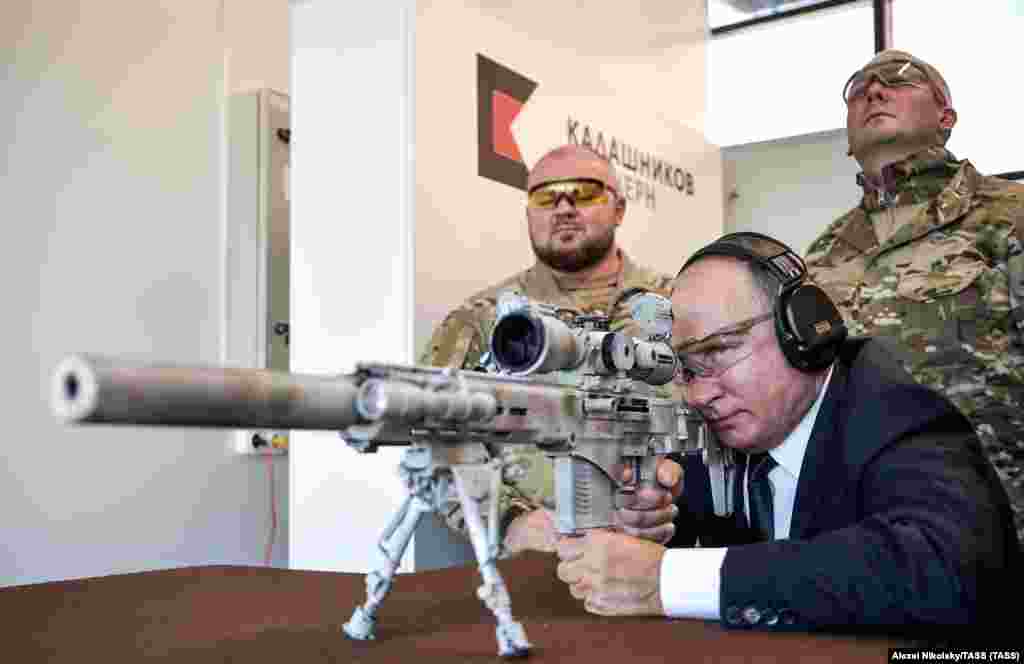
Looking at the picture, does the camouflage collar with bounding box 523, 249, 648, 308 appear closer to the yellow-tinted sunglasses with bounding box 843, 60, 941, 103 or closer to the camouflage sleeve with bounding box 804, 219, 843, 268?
the camouflage sleeve with bounding box 804, 219, 843, 268

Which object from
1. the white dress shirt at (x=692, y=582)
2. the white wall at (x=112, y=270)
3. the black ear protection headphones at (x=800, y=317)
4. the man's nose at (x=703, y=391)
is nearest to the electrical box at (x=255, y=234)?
the white wall at (x=112, y=270)

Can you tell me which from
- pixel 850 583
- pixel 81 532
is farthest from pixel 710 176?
pixel 850 583

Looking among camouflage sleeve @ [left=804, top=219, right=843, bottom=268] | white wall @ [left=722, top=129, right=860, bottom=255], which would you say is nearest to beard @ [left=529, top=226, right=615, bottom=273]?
camouflage sleeve @ [left=804, top=219, right=843, bottom=268]

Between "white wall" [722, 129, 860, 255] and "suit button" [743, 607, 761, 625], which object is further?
"white wall" [722, 129, 860, 255]

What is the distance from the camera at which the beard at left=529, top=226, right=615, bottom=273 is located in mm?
3037

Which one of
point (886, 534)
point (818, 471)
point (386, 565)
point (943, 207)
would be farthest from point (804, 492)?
point (943, 207)

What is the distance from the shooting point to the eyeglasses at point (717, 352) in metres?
1.67

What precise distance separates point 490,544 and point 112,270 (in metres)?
2.73

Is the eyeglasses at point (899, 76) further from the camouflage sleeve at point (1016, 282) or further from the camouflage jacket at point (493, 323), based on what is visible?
the camouflage jacket at point (493, 323)

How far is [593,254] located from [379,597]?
1.90 m

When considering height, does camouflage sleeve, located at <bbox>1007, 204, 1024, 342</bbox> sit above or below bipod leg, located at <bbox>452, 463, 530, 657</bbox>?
above

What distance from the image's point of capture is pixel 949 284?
2777 millimetres

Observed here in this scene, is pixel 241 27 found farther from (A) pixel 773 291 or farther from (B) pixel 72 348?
(A) pixel 773 291

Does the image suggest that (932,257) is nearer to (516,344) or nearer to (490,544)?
(516,344)
